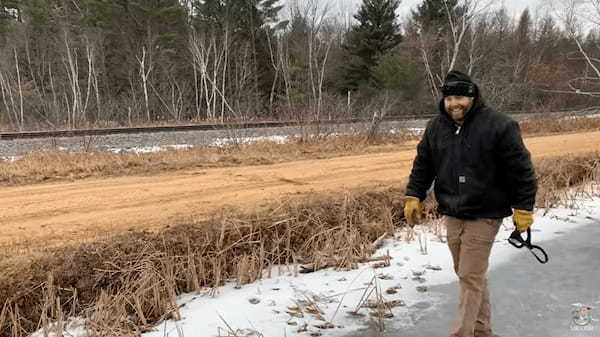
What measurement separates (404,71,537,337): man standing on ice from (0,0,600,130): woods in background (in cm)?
2536

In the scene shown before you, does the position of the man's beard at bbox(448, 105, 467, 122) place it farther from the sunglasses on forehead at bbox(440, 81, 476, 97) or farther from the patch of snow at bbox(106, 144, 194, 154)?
the patch of snow at bbox(106, 144, 194, 154)

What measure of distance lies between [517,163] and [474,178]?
0.28 meters

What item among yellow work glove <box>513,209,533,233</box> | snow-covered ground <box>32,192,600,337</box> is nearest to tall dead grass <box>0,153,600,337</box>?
snow-covered ground <box>32,192,600,337</box>

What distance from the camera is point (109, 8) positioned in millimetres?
32031

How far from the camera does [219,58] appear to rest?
105 ft

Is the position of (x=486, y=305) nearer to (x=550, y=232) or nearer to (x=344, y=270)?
(x=344, y=270)

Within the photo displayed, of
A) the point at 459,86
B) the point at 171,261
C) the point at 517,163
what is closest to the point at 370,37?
the point at 171,261

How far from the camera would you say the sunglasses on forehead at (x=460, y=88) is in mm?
3102

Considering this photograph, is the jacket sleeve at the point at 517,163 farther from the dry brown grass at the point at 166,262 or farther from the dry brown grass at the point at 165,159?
the dry brown grass at the point at 165,159

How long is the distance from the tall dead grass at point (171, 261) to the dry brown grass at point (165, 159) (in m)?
4.43

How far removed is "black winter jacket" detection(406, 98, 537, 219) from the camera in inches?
119

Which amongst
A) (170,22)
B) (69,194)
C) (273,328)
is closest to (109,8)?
(170,22)

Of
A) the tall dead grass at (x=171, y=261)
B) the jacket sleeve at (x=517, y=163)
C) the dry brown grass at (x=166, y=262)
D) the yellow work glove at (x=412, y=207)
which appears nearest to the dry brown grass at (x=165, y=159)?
the tall dead grass at (x=171, y=261)

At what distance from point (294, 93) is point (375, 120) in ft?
51.6
